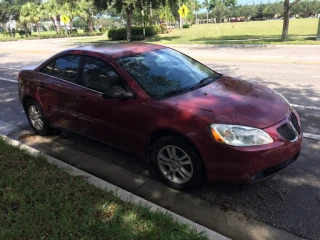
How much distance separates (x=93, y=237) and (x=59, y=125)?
2589 mm

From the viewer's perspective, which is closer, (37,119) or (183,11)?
(37,119)

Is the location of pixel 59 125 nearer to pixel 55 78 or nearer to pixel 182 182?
pixel 55 78

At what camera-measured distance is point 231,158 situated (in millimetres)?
2984

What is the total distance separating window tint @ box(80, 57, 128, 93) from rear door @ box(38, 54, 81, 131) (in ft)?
0.63

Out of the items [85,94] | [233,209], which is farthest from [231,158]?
[85,94]

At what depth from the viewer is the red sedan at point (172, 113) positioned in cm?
303

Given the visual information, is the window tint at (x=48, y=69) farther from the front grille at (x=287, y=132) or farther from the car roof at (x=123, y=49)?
the front grille at (x=287, y=132)

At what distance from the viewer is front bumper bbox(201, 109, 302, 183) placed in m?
2.95

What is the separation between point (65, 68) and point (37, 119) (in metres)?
1.23

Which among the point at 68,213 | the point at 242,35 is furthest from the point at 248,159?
the point at 242,35

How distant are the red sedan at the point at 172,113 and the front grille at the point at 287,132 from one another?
1 centimetres

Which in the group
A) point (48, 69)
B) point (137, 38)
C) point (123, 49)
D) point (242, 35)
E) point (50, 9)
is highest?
point (50, 9)

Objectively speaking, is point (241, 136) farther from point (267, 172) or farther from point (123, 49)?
point (123, 49)

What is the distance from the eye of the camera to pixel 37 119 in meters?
5.30
